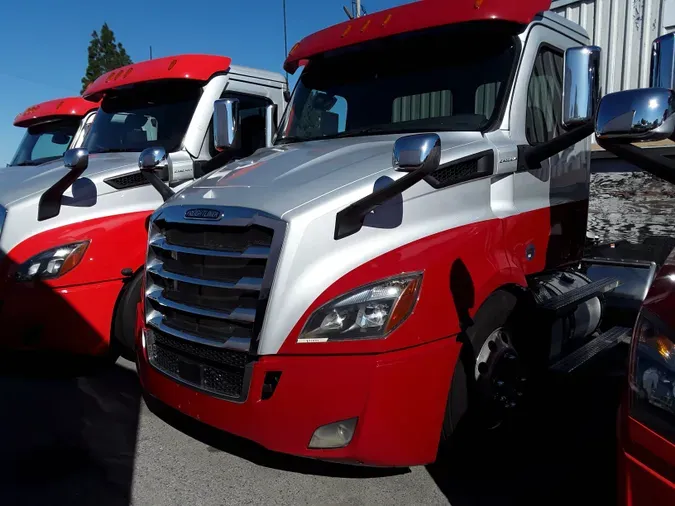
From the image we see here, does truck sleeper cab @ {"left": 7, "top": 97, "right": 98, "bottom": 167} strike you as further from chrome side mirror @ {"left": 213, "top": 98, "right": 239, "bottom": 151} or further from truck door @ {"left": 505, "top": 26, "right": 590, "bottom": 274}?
truck door @ {"left": 505, "top": 26, "right": 590, "bottom": 274}

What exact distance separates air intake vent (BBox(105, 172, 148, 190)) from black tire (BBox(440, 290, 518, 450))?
9.36ft

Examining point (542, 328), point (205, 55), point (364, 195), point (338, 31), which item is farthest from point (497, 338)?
point (205, 55)

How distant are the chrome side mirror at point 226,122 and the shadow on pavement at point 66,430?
1876 millimetres

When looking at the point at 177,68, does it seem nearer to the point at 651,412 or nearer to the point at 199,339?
the point at 199,339

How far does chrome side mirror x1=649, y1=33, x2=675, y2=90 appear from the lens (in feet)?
7.88

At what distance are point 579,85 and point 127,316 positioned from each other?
3.24 m

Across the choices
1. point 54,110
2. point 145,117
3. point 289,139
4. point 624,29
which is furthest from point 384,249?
point 54,110

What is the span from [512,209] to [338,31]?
1787mm

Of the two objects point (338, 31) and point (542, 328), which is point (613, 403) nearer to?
point (542, 328)

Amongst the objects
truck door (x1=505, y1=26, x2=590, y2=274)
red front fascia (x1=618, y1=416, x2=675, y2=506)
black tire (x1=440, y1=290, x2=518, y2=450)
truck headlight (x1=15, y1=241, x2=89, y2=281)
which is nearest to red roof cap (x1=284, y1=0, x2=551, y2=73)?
truck door (x1=505, y1=26, x2=590, y2=274)

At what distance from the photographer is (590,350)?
3670 millimetres

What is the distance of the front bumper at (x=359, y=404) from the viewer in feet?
8.09

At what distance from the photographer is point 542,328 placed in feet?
10.9

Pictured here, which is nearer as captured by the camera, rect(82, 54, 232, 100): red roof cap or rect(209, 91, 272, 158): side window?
rect(82, 54, 232, 100): red roof cap
